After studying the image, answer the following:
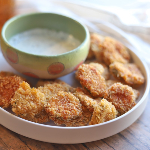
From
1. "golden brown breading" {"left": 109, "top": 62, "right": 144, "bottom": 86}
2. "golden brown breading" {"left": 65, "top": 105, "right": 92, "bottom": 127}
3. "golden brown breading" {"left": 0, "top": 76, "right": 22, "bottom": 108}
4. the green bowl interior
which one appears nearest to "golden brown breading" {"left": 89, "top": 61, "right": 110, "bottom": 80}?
"golden brown breading" {"left": 109, "top": 62, "right": 144, "bottom": 86}

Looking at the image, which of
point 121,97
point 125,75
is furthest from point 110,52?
point 121,97

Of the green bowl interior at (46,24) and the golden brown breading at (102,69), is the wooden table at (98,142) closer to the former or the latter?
the golden brown breading at (102,69)

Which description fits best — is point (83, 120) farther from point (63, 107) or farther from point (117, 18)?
point (117, 18)

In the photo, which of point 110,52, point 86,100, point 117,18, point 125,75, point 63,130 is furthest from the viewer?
point 117,18

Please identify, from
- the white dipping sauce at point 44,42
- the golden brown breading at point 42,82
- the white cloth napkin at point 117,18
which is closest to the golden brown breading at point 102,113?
the golden brown breading at point 42,82

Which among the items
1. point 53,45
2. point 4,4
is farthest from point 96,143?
point 4,4
